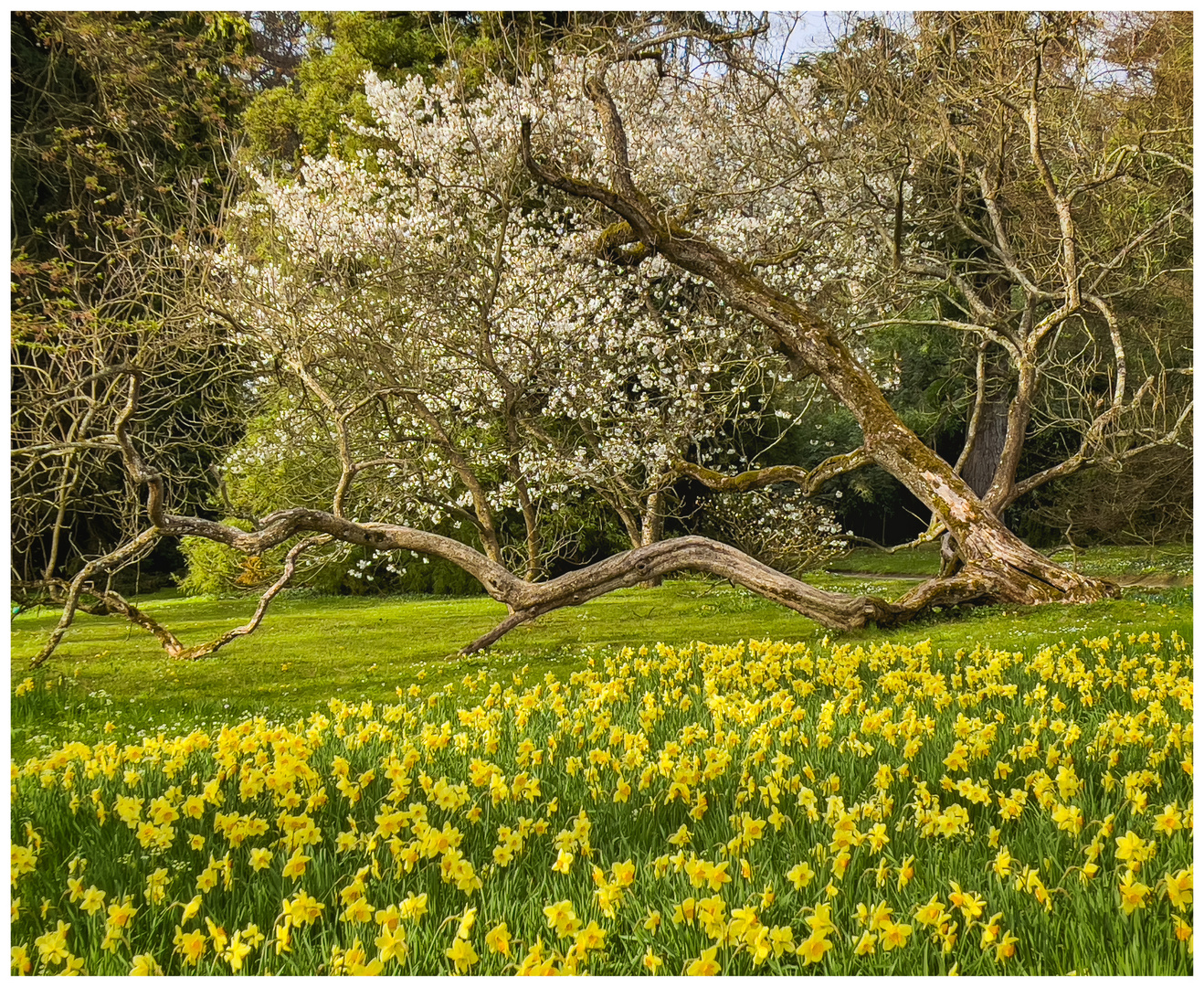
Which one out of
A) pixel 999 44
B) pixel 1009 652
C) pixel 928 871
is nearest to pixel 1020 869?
pixel 928 871

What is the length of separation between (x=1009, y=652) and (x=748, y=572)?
2.38 m

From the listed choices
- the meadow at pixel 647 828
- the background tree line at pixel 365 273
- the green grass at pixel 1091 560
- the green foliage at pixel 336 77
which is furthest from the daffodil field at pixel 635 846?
the green foliage at pixel 336 77

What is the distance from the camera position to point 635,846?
2775 millimetres

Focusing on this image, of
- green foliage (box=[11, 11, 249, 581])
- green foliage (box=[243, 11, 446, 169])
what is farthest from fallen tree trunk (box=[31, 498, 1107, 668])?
green foliage (box=[243, 11, 446, 169])

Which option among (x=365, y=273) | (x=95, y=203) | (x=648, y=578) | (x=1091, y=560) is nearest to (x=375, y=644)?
(x=648, y=578)

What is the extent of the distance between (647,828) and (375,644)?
5987 mm

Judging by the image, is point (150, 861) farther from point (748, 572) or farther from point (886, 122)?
point (886, 122)

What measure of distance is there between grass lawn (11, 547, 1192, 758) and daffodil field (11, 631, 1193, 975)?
1923mm

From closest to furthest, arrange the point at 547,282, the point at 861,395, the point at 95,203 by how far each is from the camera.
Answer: the point at 861,395 < the point at 95,203 < the point at 547,282

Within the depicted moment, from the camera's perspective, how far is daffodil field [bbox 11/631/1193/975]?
2.04 meters

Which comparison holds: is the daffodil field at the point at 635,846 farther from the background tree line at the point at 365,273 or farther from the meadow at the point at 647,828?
the background tree line at the point at 365,273

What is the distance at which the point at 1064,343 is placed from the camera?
48.0ft

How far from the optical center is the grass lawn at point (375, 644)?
19.0 feet

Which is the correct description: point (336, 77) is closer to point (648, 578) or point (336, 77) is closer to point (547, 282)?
point (547, 282)
